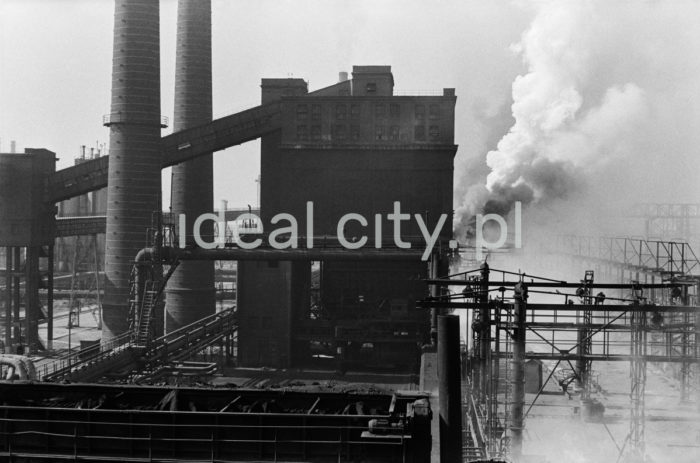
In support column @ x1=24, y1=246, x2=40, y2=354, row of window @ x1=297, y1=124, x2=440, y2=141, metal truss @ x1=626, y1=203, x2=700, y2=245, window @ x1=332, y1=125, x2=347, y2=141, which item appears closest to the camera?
support column @ x1=24, y1=246, x2=40, y2=354

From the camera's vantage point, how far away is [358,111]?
4688cm

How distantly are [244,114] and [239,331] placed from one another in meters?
13.6

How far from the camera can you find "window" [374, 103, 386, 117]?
46.7 m

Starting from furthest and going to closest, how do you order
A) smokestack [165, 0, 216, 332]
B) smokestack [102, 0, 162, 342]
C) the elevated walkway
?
smokestack [165, 0, 216, 332] → smokestack [102, 0, 162, 342] → the elevated walkway

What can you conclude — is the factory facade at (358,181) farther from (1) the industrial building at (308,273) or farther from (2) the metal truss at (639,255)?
(2) the metal truss at (639,255)

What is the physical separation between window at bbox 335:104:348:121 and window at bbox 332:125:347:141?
55 cm

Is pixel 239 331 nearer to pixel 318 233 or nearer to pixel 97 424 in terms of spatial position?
pixel 318 233

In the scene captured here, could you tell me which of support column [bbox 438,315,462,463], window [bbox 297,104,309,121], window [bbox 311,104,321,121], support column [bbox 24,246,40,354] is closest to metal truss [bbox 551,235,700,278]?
window [bbox 311,104,321,121]

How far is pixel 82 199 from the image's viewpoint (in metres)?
95.8

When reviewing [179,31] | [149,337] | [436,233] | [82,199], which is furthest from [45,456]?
[82,199]

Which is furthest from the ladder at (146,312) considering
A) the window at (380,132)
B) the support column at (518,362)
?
the support column at (518,362)

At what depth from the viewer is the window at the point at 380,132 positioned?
46.5 m

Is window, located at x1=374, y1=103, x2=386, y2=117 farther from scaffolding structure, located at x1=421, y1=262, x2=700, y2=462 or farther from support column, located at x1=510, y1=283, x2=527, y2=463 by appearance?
support column, located at x1=510, y1=283, x2=527, y2=463

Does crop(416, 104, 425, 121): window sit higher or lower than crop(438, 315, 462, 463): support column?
higher
